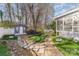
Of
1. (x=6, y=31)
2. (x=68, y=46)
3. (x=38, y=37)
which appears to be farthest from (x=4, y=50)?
(x=68, y=46)

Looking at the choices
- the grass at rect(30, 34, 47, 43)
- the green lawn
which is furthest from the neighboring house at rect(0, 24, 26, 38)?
the green lawn

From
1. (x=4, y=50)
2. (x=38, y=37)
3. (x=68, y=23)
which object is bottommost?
(x=4, y=50)

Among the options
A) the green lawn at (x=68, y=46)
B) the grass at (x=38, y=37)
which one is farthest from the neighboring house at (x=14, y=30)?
the green lawn at (x=68, y=46)

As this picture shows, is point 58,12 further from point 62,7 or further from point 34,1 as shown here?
point 34,1

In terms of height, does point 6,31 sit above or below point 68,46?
above

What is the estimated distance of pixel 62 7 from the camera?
6.18ft

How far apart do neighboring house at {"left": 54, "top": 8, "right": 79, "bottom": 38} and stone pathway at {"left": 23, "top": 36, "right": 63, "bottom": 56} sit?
0.12 metres

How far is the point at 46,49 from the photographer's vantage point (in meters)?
1.88

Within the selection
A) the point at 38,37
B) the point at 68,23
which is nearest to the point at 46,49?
the point at 38,37

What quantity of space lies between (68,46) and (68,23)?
19 cm

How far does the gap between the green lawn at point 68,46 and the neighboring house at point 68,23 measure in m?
0.05

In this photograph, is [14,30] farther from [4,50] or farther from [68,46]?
[68,46]

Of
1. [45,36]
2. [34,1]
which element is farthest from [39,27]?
[34,1]

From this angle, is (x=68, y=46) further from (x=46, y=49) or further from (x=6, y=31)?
(x=6, y=31)
